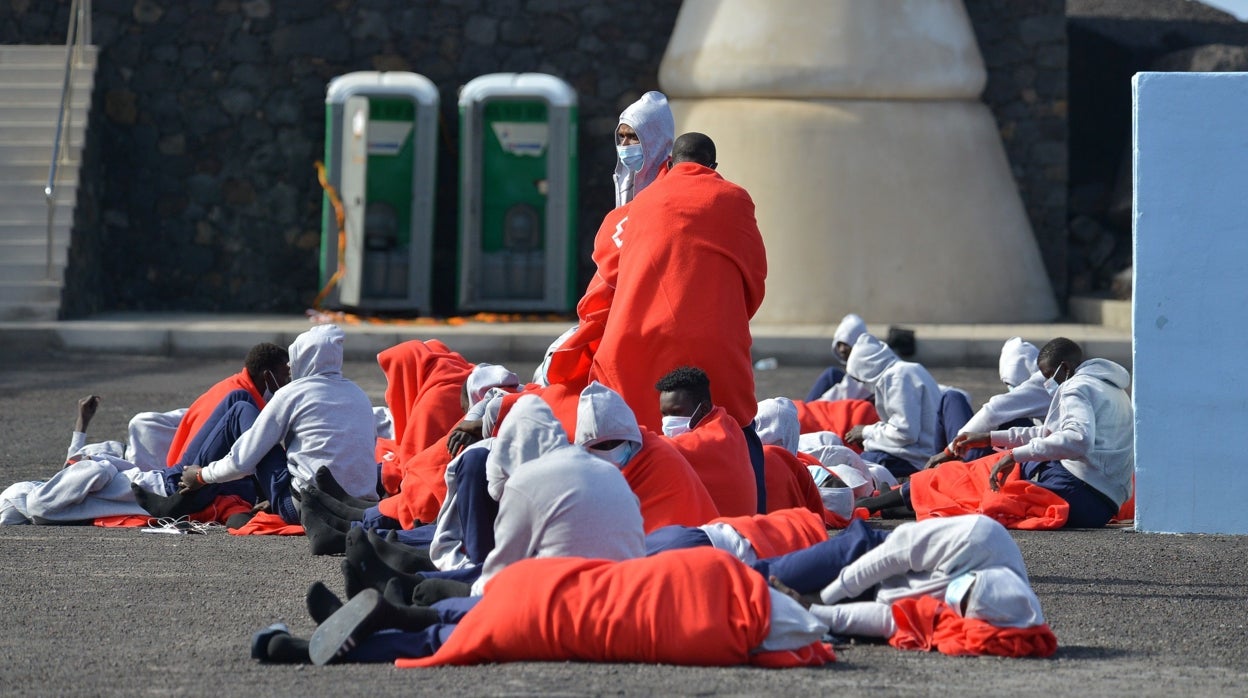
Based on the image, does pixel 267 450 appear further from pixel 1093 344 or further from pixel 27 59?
pixel 27 59

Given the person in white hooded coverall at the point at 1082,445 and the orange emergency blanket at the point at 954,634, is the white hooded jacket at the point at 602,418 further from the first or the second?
the person in white hooded coverall at the point at 1082,445

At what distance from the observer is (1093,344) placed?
1280 cm

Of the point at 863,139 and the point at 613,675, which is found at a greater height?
the point at 863,139

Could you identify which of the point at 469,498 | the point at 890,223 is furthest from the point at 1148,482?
the point at 890,223

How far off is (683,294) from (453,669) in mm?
2009

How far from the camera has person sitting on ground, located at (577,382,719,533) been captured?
16.4ft

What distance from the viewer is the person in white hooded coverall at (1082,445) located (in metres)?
6.59

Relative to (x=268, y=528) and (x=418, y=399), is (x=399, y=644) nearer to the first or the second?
(x=268, y=528)

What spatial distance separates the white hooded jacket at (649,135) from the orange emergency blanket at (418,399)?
1115mm

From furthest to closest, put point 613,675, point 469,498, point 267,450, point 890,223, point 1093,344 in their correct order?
point 890,223
point 1093,344
point 267,450
point 469,498
point 613,675

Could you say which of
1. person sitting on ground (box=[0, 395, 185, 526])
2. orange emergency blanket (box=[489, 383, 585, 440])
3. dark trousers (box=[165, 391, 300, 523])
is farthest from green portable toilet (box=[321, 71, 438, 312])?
orange emergency blanket (box=[489, 383, 585, 440])

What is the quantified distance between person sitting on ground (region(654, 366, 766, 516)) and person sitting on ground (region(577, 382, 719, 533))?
334 mm

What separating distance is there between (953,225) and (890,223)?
1.76 feet

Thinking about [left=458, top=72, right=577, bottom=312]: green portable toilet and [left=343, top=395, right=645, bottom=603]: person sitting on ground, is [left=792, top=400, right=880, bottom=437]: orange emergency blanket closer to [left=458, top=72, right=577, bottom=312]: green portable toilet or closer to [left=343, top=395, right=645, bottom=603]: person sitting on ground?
[left=343, top=395, right=645, bottom=603]: person sitting on ground
